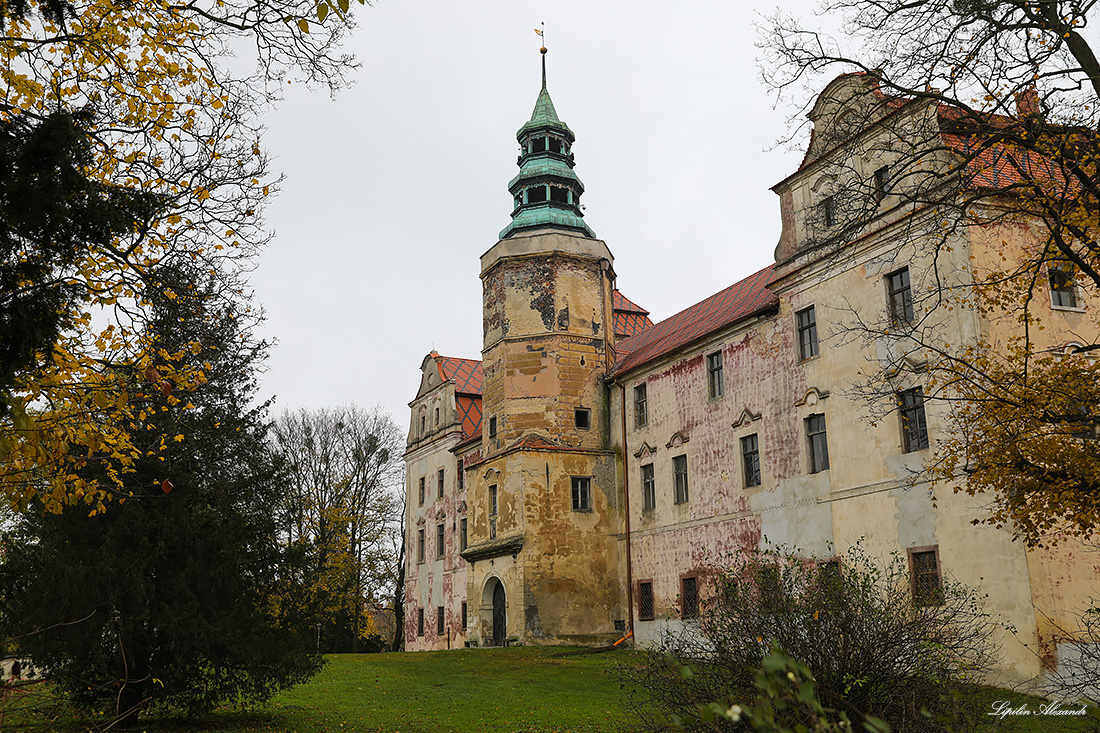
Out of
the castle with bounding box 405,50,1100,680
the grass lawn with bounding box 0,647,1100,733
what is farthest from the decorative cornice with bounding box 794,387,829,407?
the grass lawn with bounding box 0,647,1100,733

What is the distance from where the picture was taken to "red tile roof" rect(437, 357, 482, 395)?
4166cm

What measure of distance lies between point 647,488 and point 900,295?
11814 mm

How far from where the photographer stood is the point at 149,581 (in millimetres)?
12781

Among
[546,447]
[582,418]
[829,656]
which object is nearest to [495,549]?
[546,447]

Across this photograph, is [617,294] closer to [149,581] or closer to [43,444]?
[149,581]

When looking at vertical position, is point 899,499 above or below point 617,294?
below

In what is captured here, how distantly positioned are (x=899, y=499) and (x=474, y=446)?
21592 mm

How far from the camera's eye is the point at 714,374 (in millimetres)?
26375

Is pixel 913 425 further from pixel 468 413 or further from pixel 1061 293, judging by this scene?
pixel 468 413

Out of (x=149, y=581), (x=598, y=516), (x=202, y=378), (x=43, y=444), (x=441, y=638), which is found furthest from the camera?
(x=441, y=638)

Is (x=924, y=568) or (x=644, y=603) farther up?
(x=924, y=568)

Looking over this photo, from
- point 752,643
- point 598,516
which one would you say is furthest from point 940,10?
point 598,516

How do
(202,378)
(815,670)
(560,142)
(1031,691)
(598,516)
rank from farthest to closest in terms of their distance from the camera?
1. (560,142)
2. (598,516)
3. (1031,691)
4. (202,378)
5. (815,670)

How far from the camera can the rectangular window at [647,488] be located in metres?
28.7
